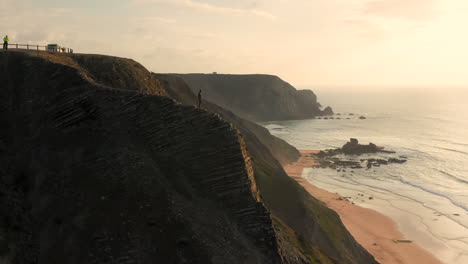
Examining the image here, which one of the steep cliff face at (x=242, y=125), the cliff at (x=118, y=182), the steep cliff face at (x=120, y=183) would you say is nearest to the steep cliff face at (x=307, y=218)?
the cliff at (x=118, y=182)

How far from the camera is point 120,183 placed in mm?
21797

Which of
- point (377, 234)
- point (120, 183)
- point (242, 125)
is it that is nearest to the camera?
point (120, 183)

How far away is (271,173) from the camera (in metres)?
48.0

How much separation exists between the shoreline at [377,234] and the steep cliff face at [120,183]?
1286 inches

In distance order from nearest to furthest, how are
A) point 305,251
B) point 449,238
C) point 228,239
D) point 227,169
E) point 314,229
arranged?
1. point 228,239
2. point 227,169
3. point 305,251
4. point 314,229
5. point 449,238

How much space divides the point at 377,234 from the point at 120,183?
146ft

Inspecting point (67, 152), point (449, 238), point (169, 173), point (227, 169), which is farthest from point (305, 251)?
point (449, 238)

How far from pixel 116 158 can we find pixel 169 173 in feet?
11.3

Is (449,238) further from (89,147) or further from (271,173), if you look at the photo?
(89,147)

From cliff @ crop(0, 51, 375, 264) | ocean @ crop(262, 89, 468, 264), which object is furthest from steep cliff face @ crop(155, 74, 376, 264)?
cliff @ crop(0, 51, 375, 264)

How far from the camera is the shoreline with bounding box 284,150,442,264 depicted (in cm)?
4747

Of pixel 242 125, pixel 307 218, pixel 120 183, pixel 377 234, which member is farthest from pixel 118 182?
pixel 242 125

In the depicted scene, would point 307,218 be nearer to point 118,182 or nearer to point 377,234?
point 377,234

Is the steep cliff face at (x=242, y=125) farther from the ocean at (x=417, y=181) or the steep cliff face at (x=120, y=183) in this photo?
the steep cliff face at (x=120, y=183)
